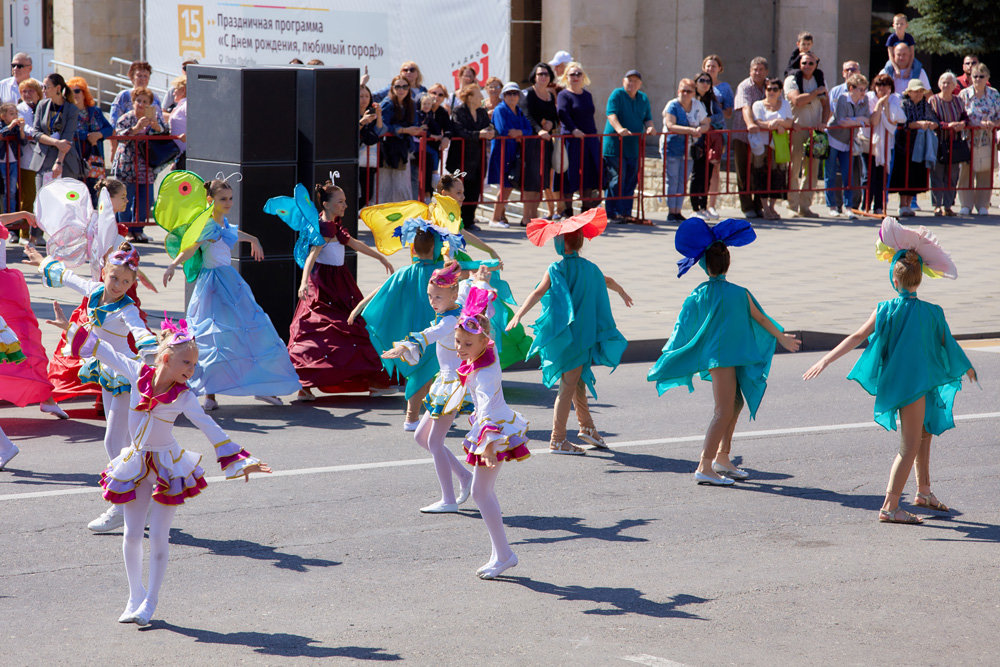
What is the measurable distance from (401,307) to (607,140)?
363 inches

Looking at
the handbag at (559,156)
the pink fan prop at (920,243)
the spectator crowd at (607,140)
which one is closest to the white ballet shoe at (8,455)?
the pink fan prop at (920,243)

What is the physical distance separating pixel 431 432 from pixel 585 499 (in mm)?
1027

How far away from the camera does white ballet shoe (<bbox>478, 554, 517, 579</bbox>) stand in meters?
6.46

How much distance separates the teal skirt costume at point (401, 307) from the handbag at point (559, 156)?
8.43 m

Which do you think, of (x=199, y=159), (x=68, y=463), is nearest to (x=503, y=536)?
(x=68, y=463)

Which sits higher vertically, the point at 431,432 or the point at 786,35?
the point at 786,35

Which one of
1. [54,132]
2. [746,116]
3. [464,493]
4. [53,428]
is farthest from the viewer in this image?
[746,116]

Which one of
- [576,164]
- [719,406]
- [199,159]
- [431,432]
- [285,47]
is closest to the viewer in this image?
[431,432]

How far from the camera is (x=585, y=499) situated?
7.88m

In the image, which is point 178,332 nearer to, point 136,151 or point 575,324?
point 575,324

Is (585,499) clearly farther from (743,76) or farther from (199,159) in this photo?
(743,76)

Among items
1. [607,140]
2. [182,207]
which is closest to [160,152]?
[607,140]

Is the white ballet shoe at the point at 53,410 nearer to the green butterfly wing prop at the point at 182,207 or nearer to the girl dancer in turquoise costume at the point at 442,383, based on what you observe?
the green butterfly wing prop at the point at 182,207

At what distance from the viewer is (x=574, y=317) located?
899cm
